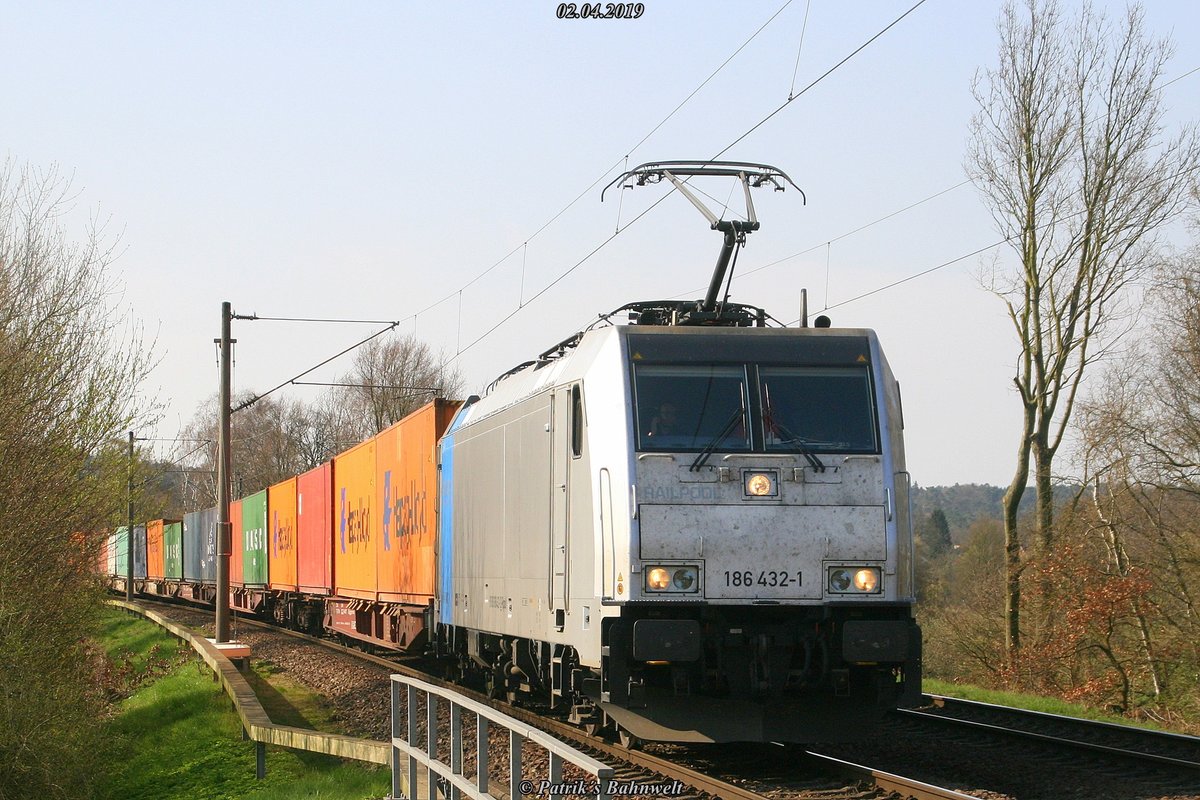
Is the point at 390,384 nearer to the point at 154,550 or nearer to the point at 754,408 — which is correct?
the point at 154,550

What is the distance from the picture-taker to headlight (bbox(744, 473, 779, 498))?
984 centimetres

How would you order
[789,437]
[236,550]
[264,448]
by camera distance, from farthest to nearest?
[264,448] → [236,550] → [789,437]

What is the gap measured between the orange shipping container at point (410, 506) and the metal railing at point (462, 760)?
7.94 metres

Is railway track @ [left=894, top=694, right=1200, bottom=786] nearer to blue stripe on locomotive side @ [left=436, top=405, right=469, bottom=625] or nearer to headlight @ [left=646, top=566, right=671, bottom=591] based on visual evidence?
headlight @ [left=646, top=566, right=671, bottom=591]

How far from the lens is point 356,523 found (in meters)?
24.1

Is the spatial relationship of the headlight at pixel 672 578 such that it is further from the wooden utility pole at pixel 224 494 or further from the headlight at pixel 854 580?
the wooden utility pole at pixel 224 494

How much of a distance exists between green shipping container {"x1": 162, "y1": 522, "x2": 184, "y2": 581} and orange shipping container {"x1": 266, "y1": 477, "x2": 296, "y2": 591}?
15.6 meters

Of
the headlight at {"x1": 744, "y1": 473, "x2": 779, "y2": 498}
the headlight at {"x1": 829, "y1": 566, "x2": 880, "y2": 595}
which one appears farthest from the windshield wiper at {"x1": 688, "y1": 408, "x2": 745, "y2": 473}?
the headlight at {"x1": 829, "y1": 566, "x2": 880, "y2": 595}

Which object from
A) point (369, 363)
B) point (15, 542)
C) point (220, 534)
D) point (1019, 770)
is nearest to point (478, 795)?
point (1019, 770)

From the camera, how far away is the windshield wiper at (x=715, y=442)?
9.84 m

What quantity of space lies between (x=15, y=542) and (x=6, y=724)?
203 cm

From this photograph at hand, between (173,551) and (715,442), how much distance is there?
4578 centimetres

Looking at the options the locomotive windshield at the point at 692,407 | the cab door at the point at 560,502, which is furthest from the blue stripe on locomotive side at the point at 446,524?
the locomotive windshield at the point at 692,407

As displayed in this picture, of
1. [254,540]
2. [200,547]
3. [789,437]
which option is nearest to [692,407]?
[789,437]
